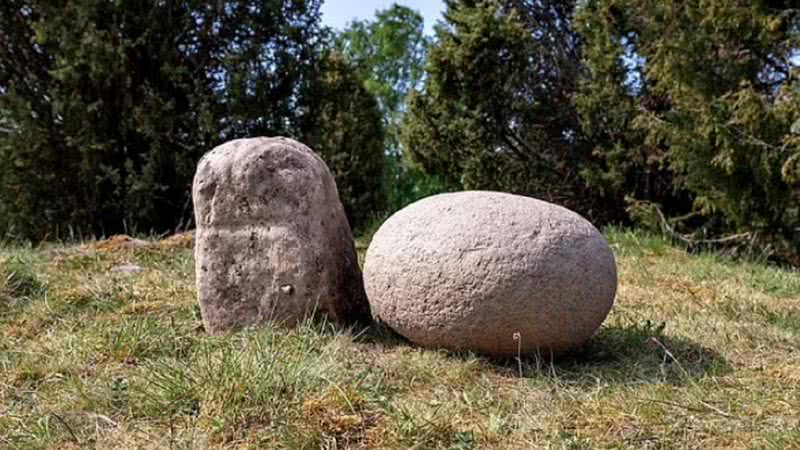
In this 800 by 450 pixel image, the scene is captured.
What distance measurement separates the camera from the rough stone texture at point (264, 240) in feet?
12.4

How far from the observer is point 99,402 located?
2.81 meters

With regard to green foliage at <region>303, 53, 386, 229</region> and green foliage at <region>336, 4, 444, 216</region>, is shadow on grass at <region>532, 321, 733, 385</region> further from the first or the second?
green foliage at <region>336, 4, 444, 216</region>

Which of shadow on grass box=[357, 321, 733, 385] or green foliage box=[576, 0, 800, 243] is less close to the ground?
green foliage box=[576, 0, 800, 243]

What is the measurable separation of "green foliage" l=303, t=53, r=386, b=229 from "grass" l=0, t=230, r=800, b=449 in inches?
135

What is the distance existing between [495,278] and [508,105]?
566 cm

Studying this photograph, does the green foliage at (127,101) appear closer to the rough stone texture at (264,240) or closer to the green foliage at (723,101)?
the green foliage at (723,101)

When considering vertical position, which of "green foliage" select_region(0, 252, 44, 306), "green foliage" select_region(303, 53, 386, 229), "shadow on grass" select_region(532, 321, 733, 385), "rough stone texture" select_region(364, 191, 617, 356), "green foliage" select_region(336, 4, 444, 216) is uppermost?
"green foliage" select_region(336, 4, 444, 216)

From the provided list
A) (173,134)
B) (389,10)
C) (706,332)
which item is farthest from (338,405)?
(389,10)

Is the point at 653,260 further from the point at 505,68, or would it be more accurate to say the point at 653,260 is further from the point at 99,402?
the point at 99,402

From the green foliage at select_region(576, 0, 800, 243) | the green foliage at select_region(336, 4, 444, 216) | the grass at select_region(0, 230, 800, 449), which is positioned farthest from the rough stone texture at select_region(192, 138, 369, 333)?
the green foliage at select_region(336, 4, 444, 216)

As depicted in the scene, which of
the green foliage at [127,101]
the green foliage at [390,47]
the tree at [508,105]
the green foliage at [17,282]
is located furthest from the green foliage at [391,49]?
the green foliage at [17,282]

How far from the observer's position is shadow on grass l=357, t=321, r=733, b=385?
3.36m

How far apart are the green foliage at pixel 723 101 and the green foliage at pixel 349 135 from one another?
2.49 m

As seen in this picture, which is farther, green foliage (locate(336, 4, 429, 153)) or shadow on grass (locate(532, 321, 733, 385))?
green foliage (locate(336, 4, 429, 153))
